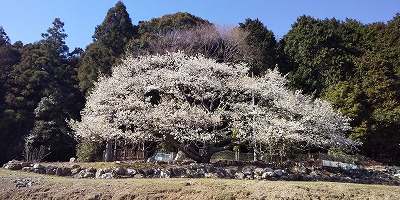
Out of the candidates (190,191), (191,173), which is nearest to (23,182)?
(190,191)

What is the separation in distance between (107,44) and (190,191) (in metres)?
23.8

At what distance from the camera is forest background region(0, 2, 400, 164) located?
24875 mm

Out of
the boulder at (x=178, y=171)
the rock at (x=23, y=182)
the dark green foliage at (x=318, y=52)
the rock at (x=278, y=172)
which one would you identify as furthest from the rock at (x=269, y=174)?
the dark green foliage at (x=318, y=52)

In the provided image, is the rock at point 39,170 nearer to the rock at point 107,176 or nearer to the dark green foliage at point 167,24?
the rock at point 107,176

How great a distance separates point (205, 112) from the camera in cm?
1595

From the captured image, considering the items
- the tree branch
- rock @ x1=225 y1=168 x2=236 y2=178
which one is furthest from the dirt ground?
the tree branch

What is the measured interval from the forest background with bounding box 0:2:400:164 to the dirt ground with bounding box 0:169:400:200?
15415mm

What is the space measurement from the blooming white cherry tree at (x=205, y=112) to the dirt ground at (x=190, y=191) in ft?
17.8

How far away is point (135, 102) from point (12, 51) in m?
24.3

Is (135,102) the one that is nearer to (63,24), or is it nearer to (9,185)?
(9,185)

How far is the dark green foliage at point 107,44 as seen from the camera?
29.2 m

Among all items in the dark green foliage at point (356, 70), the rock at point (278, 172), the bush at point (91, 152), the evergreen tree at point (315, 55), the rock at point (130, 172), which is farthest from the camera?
the evergreen tree at point (315, 55)

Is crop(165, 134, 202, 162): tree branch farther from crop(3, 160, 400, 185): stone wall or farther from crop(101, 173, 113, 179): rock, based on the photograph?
crop(101, 173, 113, 179): rock

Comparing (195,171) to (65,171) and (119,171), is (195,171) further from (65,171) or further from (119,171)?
(65,171)
